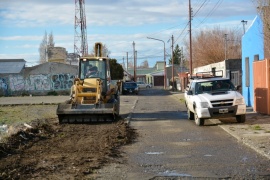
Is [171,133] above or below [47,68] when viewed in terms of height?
below

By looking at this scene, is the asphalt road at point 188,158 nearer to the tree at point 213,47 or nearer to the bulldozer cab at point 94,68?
the bulldozer cab at point 94,68

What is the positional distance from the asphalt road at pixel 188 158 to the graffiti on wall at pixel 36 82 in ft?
142

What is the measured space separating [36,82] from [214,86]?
138 feet

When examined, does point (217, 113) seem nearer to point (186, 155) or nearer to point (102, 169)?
point (186, 155)

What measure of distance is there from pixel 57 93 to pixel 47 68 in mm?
3583

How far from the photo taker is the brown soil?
8805mm

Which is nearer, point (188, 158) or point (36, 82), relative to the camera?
point (188, 158)

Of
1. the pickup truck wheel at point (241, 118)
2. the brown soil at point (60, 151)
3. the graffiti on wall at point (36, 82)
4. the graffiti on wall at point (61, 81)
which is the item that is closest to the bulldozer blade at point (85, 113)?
the brown soil at point (60, 151)

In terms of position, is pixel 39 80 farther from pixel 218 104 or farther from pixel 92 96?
pixel 218 104

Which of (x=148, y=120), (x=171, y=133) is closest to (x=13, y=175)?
(x=171, y=133)

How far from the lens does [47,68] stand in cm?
5794

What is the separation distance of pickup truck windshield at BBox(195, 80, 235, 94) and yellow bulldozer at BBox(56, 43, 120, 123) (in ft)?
11.9

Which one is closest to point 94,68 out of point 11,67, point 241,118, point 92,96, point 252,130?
point 92,96

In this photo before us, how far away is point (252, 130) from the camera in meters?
14.9
